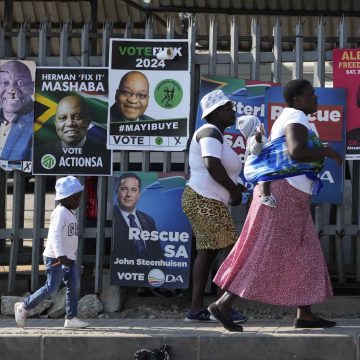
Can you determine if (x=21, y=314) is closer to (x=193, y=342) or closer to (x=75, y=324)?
(x=75, y=324)

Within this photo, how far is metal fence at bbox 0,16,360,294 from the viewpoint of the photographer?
25.0 feet

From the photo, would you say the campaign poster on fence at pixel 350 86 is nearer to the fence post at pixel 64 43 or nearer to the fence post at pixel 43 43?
the fence post at pixel 64 43

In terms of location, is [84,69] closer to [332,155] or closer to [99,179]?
[99,179]

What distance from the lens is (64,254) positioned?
705 centimetres

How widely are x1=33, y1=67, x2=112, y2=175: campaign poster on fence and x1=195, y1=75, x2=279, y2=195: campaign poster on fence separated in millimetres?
780

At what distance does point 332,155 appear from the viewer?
6.48m

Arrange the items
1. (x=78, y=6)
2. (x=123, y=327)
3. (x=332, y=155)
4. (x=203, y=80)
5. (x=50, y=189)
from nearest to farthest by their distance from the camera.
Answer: (x=332, y=155) < (x=123, y=327) < (x=203, y=80) < (x=50, y=189) < (x=78, y=6)

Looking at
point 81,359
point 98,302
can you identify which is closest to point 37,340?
point 81,359

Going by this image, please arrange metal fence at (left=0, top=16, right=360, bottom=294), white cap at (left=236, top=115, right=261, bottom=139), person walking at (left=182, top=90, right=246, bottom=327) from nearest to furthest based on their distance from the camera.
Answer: white cap at (left=236, top=115, right=261, bottom=139) → person walking at (left=182, top=90, right=246, bottom=327) → metal fence at (left=0, top=16, right=360, bottom=294)

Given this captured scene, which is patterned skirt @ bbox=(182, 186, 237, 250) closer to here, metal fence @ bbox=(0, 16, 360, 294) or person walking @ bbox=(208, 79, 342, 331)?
person walking @ bbox=(208, 79, 342, 331)

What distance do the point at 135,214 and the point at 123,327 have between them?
3.20ft

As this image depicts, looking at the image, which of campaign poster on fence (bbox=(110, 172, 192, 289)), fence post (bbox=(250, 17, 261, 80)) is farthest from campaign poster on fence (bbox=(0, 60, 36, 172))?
fence post (bbox=(250, 17, 261, 80))

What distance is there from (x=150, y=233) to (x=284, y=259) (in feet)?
4.74

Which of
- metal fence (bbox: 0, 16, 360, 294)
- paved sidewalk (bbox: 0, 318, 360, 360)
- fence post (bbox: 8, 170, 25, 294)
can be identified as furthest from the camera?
fence post (bbox: 8, 170, 25, 294)
